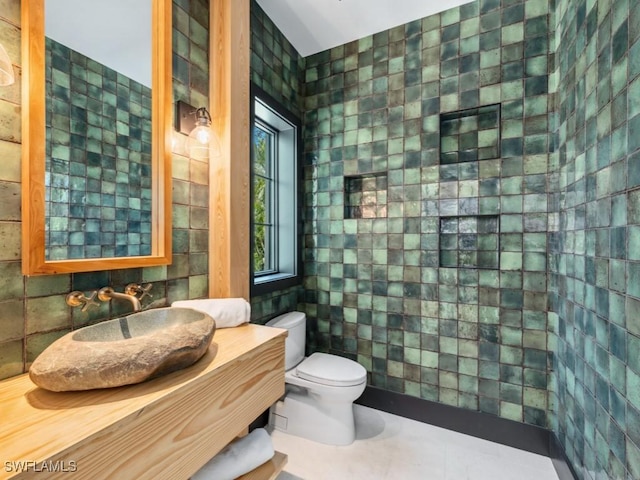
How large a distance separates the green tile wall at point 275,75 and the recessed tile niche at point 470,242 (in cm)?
117

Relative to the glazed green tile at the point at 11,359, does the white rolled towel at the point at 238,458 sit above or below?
below

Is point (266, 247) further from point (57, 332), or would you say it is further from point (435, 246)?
point (57, 332)

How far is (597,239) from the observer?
120 cm

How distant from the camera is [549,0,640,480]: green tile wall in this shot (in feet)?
3.19

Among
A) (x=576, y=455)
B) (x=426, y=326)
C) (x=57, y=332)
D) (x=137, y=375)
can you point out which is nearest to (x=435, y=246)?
(x=426, y=326)

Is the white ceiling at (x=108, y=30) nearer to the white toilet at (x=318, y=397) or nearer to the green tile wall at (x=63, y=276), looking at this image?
the green tile wall at (x=63, y=276)

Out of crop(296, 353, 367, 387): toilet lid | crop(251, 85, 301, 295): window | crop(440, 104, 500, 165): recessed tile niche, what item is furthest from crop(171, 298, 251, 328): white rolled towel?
crop(440, 104, 500, 165): recessed tile niche

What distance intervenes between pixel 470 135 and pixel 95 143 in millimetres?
2139

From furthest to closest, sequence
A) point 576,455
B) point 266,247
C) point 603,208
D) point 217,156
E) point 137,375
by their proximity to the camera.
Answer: point 266,247, point 217,156, point 576,455, point 603,208, point 137,375

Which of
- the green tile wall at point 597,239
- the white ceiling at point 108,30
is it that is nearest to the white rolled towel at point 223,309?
the white ceiling at point 108,30

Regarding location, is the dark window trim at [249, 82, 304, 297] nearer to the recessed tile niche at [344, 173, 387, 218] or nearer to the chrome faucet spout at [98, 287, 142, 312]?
the recessed tile niche at [344, 173, 387, 218]

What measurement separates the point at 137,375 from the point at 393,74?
2.26m

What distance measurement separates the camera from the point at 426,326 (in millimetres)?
1988

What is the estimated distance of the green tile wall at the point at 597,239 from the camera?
972 mm
